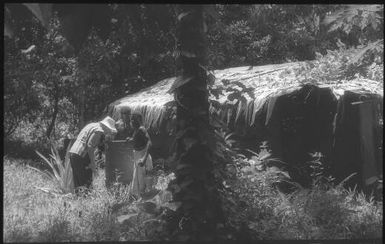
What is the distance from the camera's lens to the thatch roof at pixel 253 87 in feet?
23.0

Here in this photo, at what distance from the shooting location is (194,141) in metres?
4.47

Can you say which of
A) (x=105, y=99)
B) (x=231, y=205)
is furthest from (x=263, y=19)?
(x=231, y=205)

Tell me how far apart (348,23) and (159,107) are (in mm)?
3800

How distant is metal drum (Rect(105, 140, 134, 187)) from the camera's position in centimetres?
677

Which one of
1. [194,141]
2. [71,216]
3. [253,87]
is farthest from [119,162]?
[194,141]

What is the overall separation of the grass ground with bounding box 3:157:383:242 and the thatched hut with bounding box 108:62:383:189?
66cm

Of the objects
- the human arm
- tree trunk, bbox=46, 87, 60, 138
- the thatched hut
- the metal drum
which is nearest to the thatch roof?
the thatched hut

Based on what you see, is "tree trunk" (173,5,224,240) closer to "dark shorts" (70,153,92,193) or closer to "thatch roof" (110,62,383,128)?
"thatch roof" (110,62,383,128)

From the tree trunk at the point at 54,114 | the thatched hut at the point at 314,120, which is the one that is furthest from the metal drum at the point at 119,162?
the tree trunk at the point at 54,114

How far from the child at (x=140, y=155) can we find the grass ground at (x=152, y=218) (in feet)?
0.65

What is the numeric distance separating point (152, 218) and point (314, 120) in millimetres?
3516

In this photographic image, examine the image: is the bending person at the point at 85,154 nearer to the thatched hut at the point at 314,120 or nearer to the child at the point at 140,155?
the child at the point at 140,155

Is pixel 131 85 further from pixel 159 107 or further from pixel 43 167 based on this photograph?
pixel 43 167

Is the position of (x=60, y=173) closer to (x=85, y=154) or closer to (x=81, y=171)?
(x=81, y=171)
